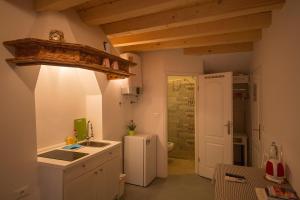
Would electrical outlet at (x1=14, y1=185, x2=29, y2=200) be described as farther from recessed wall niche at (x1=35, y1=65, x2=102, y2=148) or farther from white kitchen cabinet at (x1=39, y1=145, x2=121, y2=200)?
recessed wall niche at (x1=35, y1=65, x2=102, y2=148)

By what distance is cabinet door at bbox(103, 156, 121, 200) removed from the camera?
2.62m

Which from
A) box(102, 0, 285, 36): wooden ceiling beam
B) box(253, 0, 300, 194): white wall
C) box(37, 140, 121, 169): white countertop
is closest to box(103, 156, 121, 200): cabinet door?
box(37, 140, 121, 169): white countertop

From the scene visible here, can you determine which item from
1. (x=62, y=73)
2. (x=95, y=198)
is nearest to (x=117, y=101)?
(x=62, y=73)

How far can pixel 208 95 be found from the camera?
3789 mm

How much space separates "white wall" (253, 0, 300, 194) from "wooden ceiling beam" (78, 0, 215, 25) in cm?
81

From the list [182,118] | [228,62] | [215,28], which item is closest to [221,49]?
[228,62]

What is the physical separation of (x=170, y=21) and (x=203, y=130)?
235 centimetres

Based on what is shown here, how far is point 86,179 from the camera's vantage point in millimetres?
2236

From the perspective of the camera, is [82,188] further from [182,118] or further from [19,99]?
[182,118]

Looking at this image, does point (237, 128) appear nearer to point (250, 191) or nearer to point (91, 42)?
point (250, 191)

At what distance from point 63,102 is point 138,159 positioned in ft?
5.21

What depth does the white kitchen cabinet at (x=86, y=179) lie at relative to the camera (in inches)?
77.1

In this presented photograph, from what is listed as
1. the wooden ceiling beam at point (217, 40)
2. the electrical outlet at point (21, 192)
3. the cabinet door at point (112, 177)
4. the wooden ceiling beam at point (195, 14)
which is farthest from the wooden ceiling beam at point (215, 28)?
the electrical outlet at point (21, 192)

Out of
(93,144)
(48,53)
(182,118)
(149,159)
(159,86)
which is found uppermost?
(48,53)
